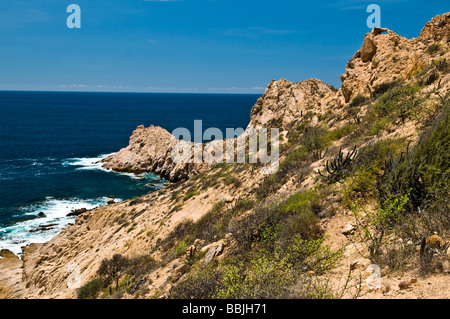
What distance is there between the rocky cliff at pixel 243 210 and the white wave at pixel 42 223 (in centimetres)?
227

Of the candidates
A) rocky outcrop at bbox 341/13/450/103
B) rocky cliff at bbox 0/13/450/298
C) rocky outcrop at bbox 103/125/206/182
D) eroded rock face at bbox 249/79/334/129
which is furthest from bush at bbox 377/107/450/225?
rocky outcrop at bbox 103/125/206/182

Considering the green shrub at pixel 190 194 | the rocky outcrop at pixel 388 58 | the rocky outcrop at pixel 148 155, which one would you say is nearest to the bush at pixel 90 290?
the green shrub at pixel 190 194

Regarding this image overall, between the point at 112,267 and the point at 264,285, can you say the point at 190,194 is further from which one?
the point at 264,285

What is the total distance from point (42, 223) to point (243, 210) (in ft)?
88.5

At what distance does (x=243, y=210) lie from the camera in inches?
489

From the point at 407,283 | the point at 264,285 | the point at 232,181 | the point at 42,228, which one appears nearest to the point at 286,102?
the point at 232,181

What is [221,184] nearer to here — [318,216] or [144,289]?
[144,289]

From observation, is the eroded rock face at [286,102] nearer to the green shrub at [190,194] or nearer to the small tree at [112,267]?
the green shrub at [190,194]

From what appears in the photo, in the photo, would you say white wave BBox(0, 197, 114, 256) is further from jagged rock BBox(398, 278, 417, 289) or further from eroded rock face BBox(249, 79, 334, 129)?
jagged rock BBox(398, 278, 417, 289)

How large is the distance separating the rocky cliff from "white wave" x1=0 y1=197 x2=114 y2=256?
2272 mm

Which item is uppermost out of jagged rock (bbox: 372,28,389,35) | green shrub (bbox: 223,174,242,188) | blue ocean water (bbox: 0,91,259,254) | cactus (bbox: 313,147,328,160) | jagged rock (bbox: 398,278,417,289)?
jagged rock (bbox: 372,28,389,35)

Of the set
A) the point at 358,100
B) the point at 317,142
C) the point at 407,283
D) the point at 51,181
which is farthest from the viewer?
the point at 51,181

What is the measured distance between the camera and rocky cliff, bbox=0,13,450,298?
8.88 m

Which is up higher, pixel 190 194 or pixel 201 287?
pixel 201 287
